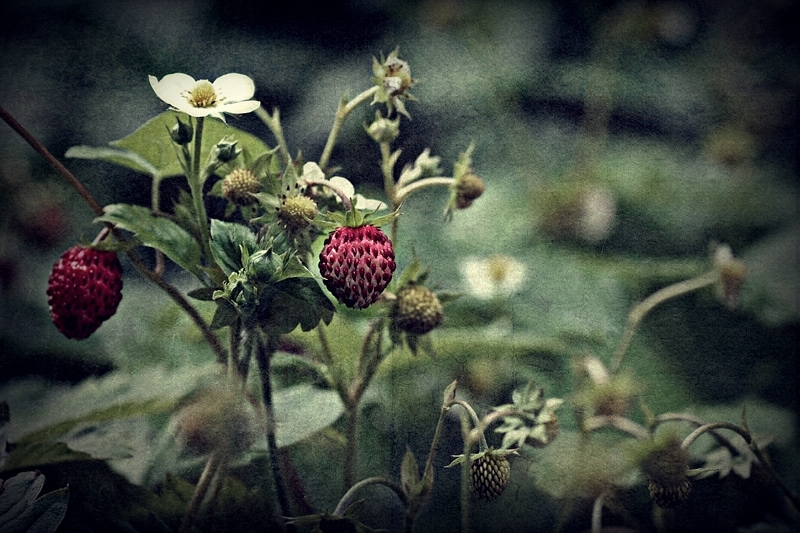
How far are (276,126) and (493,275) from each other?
45cm

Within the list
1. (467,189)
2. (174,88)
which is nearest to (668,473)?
(467,189)

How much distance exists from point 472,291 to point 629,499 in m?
0.46

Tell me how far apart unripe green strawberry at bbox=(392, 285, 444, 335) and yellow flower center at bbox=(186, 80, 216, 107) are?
0.43m

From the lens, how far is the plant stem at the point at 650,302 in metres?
1.26

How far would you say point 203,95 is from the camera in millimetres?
1103

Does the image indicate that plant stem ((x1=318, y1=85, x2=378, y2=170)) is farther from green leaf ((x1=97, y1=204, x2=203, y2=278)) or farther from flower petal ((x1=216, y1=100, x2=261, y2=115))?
green leaf ((x1=97, y1=204, x2=203, y2=278))

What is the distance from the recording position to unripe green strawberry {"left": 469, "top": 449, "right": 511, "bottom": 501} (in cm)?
116

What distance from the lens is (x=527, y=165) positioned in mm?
1272

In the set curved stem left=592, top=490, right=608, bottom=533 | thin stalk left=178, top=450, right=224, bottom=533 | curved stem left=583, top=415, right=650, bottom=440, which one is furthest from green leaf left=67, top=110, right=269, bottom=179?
curved stem left=592, top=490, right=608, bottom=533

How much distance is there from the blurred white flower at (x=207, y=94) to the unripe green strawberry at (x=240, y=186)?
0.31 feet

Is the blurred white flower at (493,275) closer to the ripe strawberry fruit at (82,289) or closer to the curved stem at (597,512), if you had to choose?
the curved stem at (597,512)

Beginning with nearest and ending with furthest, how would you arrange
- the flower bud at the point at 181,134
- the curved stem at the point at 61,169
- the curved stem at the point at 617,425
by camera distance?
the flower bud at the point at 181,134 < the curved stem at the point at 61,169 < the curved stem at the point at 617,425

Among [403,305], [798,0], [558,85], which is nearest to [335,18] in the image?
[558,85]

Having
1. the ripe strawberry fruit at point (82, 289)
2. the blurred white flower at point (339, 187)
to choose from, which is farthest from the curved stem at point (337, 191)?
the ripe strawberry fruit at point (82, 289)
